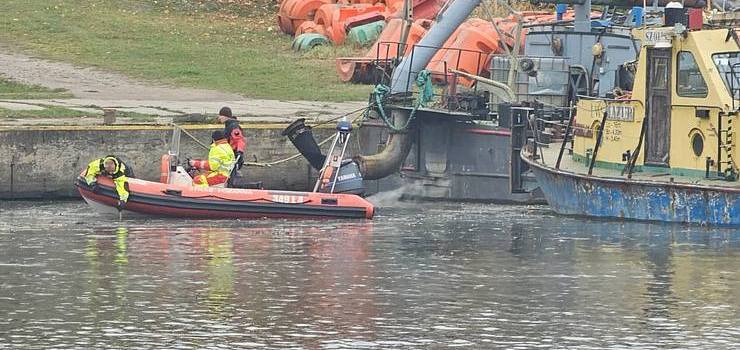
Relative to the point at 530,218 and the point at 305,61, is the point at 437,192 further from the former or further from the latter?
the point at 305,61

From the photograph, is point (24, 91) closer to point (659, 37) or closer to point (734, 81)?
point (659, 37)

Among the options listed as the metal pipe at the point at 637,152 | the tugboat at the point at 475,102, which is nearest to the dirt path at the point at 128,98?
the tugboat at the point at 475,102

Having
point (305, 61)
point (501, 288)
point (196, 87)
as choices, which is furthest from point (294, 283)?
point (305, 61)

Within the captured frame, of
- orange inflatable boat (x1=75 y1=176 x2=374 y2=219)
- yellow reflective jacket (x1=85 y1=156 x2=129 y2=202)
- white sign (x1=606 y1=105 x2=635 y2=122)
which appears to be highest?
white sign (x1=606 y1=105 x2=635 y2=122)

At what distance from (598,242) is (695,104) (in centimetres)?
228

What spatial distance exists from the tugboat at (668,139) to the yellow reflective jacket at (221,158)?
421cm

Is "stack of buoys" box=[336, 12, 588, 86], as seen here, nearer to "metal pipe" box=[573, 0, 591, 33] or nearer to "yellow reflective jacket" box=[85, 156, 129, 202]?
"metal pipe" box=[573, 0, 591, 33]

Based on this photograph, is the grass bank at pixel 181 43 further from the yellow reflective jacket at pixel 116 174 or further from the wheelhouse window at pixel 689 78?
the wheelhouse window at pixel 689 78

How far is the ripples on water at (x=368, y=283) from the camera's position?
697 inches

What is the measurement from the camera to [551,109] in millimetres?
29438

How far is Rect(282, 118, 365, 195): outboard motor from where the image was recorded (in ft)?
90.4

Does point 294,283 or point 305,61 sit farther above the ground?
point 305,61

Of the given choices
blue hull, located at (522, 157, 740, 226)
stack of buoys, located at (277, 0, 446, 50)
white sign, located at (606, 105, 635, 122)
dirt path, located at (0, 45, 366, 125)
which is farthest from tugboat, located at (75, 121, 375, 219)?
stack of buoys, located at (277, 0, 446, 50)

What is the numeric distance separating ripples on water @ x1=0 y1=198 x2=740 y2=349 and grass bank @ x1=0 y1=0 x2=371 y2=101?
10115 mm
